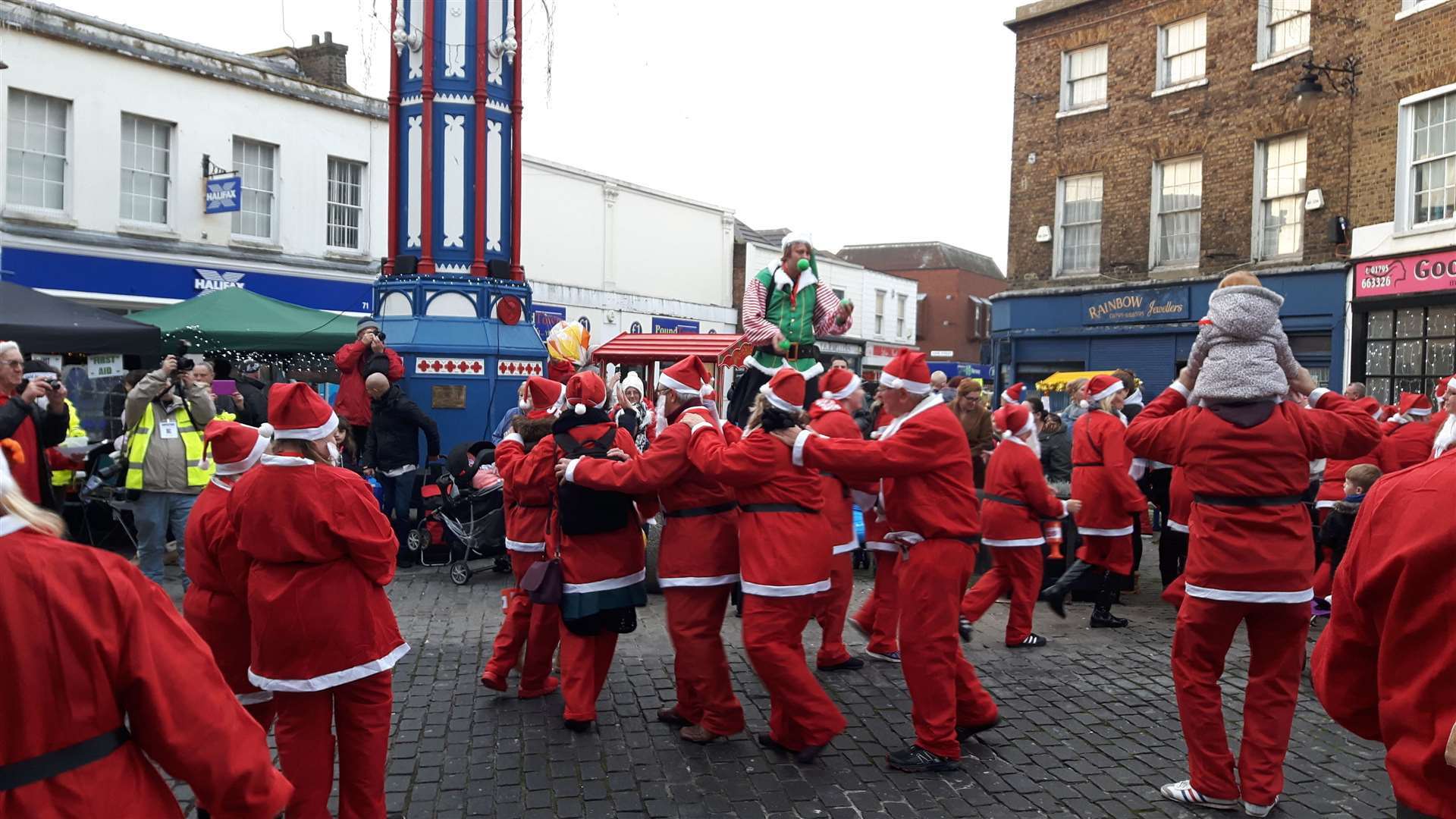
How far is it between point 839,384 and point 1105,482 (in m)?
2.94

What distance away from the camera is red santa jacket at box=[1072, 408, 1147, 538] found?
834cm

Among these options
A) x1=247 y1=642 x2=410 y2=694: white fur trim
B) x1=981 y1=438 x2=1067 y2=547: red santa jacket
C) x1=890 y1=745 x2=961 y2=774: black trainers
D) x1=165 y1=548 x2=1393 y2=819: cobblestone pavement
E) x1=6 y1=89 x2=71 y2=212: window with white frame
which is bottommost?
x1=165 y1=548 x2=1393 y2=819: cobblestone pavement

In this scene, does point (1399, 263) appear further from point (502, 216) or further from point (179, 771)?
point (179, 771)

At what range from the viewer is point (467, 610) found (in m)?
8.45

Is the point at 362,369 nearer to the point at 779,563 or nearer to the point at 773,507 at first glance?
the point at 773,507

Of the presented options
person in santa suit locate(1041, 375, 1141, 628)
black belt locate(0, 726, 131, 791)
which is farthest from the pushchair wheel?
black belt locate(0, 726, 131, 791)

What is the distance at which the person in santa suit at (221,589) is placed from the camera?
14.5 ft

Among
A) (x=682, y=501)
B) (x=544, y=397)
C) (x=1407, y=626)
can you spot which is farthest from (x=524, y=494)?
(x=1407, y=626)

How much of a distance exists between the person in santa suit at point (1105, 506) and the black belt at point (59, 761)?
729 cm

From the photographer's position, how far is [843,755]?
5367 mm

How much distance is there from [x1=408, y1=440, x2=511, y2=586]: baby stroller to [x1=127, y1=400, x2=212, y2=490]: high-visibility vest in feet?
6.59

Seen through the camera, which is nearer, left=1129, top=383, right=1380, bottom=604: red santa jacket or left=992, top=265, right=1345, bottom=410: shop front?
left=1129, top=383, right=1380, bottom=604: red santa jacket

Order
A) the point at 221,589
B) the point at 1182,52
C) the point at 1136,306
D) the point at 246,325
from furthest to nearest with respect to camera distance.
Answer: the point at 1136,306 < the point at 1182,52 < the point at 246,325 < the point at 221,589

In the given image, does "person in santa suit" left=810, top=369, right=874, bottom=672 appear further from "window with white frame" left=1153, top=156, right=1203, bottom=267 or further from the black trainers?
"window with white frame" left=1153, top=156, right=1203, bottom=267
